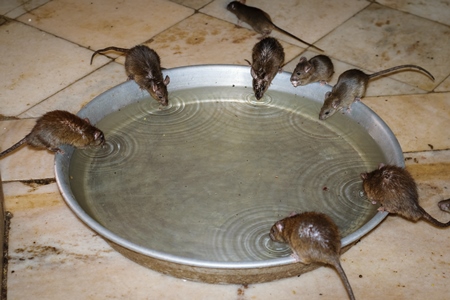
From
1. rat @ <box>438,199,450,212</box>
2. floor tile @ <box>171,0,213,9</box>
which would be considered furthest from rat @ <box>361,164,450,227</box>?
floor tile @ <box>171,0,213,9</box>

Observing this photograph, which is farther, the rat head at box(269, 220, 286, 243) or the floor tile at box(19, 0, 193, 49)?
the floor tile at box(19, 0, 193, 49)

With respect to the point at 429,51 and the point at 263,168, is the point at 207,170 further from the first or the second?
the point at 429,51

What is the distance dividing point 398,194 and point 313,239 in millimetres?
818

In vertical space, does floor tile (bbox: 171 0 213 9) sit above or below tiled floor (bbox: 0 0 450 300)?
above

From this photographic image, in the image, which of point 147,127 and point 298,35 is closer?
point 147,127

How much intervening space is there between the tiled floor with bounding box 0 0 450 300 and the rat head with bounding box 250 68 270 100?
3.48 feet

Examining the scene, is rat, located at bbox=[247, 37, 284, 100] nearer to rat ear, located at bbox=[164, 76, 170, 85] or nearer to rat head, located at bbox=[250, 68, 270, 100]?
rat head, located at bbox=[250, 68, 270, 100]

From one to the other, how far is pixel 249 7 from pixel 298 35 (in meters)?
0.64

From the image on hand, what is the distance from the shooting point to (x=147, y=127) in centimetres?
586

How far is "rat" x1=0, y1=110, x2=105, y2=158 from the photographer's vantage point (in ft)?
17.2

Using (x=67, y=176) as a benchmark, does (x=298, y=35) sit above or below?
above

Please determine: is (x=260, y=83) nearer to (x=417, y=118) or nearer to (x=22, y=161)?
(x=417, y=118)

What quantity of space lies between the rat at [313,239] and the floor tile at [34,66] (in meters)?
3.18

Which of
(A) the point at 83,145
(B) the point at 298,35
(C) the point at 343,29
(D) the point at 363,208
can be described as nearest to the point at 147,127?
(A) the point at 83,145
